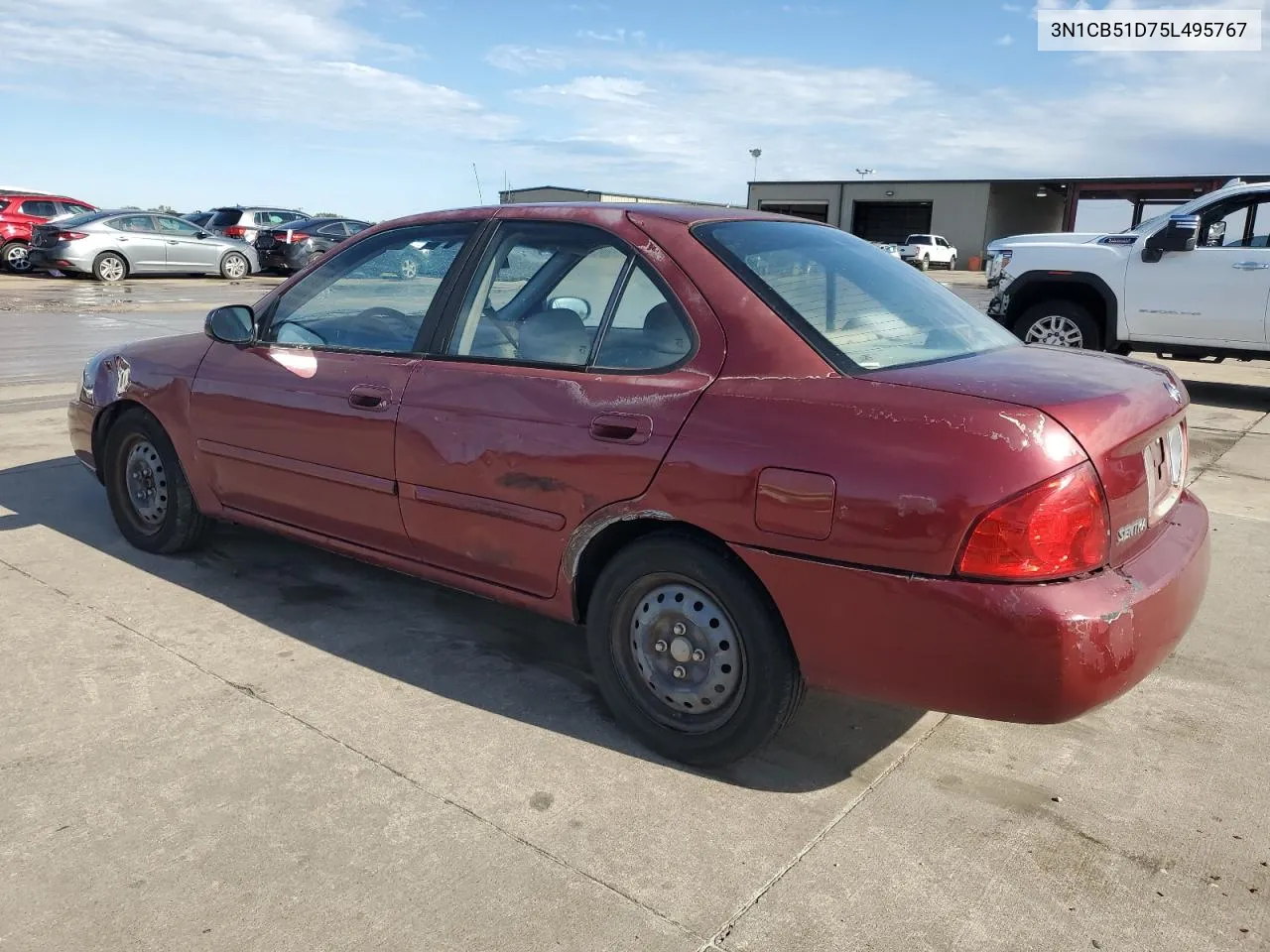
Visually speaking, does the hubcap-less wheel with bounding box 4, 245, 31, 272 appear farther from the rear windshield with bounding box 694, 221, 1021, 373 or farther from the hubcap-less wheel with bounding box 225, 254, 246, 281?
the rear windshield with bounding box 694, 221, 1021, 373

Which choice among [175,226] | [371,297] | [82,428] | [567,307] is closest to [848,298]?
[567,307]

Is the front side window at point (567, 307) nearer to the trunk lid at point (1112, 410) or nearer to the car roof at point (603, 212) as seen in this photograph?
the car roof at point (603, 212)

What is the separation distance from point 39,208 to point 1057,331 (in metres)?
23.9

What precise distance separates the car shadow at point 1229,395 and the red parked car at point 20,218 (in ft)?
79.7

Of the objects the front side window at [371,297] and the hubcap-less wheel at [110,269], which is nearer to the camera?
the front side window at [371,297]

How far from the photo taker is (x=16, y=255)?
79.7 feet

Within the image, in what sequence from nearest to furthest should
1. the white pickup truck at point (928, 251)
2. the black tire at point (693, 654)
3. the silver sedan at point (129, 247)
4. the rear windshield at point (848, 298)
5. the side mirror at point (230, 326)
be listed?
the black tire at point (693, 654)
the rear windshield at point (848, 298)
the side mirror at point (230, 326)
the silver sedan at point (129, 247)
the white pickup truck at point (928, 251)

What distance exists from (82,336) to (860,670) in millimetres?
13519

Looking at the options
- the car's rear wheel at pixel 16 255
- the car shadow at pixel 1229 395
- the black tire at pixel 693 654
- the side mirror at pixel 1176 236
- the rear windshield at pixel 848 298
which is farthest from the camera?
the car's rear wheel at pixel 16 255

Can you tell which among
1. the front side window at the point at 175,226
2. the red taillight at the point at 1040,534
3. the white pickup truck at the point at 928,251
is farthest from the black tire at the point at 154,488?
the white pickup truck at the point at 928,251

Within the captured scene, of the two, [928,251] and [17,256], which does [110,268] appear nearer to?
[17,256]

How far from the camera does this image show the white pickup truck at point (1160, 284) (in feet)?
29.5

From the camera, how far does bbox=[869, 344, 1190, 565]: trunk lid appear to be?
2.50 meters

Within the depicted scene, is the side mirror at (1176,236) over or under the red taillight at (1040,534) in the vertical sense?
over
